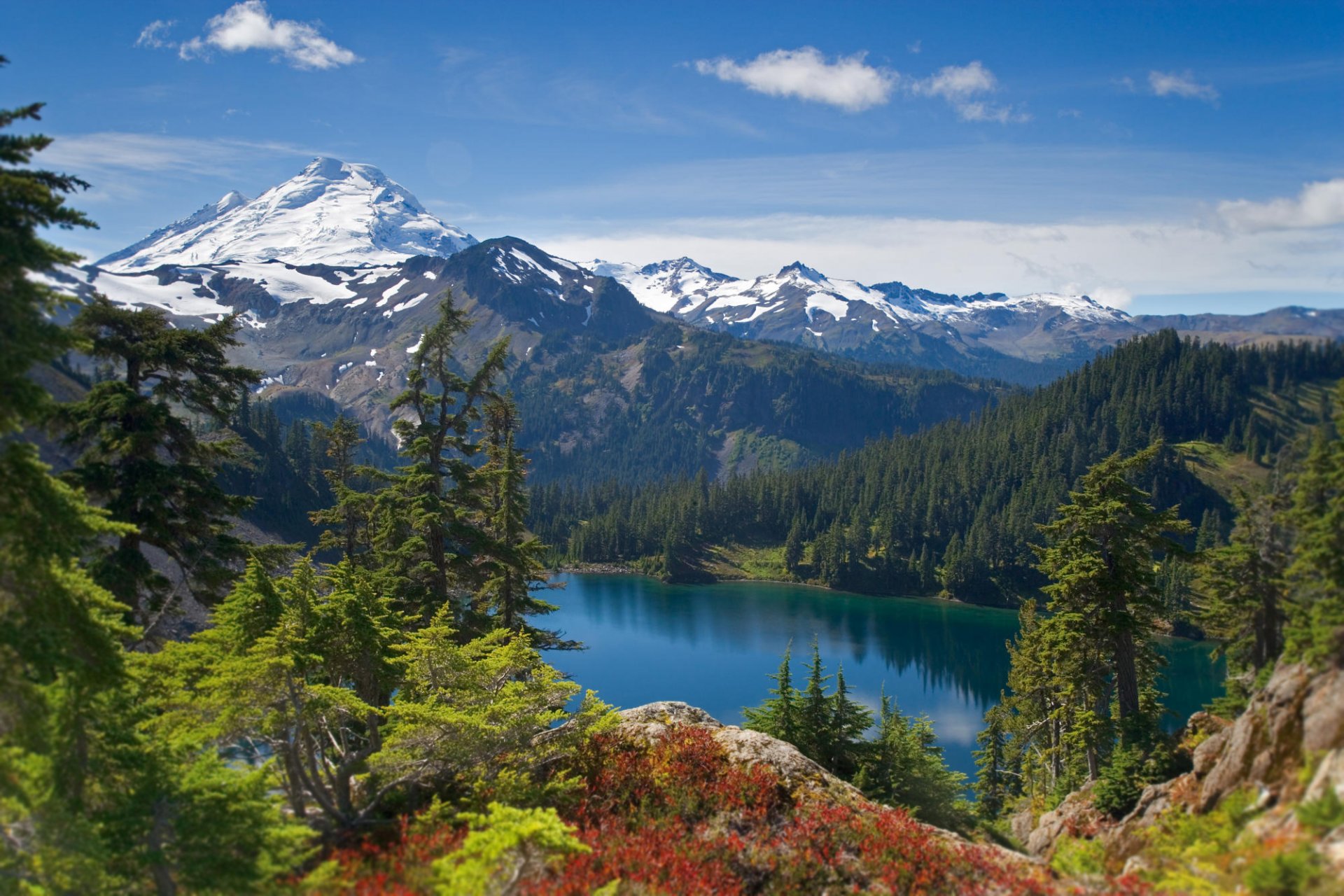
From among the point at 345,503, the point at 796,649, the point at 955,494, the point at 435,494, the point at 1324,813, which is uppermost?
the point at 435,494

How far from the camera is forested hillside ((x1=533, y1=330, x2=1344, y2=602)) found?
439ft

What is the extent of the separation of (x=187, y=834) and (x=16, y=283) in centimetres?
914

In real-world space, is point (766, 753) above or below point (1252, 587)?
below

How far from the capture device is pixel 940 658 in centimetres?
9275

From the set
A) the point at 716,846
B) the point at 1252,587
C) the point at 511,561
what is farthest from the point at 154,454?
the point at 1252,587

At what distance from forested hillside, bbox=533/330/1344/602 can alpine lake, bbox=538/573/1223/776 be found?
440 inches

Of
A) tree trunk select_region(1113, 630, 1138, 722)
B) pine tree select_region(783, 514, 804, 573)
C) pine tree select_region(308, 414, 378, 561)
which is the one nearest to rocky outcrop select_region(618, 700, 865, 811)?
tree trunk select_region(1113, 630, 1138, 722)

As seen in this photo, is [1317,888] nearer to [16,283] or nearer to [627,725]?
[627,725]

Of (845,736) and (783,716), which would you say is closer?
(783,716)

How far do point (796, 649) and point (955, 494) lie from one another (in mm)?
81465

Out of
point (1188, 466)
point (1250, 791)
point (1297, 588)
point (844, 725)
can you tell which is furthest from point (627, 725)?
point (1188, 466)

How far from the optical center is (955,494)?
16000 cm

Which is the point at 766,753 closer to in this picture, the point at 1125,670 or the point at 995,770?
the point at 1125,670

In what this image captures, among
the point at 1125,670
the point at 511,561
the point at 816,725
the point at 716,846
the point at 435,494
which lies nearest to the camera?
the point at 716,846
